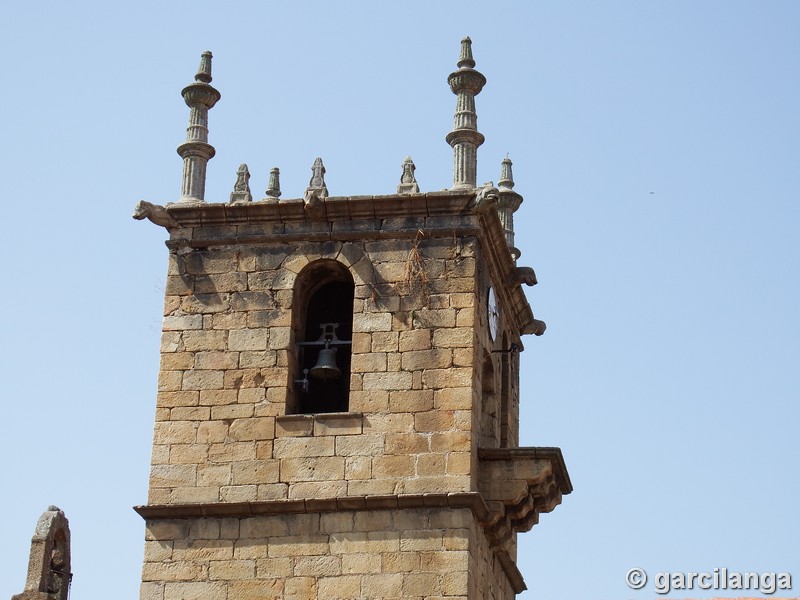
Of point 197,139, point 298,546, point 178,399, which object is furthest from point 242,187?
point 298,546

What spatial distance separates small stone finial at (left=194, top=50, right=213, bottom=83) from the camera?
22219 mm

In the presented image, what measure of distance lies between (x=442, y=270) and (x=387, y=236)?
71 cm

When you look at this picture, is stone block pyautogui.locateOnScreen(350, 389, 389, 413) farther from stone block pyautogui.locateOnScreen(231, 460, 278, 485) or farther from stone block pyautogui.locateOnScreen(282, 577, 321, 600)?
stone block pyautogui.locateOnScreen(282, 577, 321, 600)

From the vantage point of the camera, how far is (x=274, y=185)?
2231 cm

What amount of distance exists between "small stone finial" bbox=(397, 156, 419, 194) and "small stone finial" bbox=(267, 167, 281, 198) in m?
1.62

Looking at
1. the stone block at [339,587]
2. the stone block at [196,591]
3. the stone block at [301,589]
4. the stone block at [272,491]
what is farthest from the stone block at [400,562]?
the stone block at [196,591]

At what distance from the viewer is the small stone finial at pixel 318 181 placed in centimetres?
2105

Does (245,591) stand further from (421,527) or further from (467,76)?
(467,76)

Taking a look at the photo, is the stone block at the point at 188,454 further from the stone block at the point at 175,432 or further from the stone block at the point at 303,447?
the stone block at the point at 303,447

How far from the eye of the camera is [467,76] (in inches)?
850

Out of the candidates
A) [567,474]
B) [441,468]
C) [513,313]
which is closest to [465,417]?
[441,468]

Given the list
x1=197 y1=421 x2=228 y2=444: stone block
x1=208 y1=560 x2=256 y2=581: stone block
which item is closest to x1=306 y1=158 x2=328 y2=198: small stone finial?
x1=197 y1=421 x2=228 y2=444: stone block

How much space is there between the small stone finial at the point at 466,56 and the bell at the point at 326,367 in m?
3.53

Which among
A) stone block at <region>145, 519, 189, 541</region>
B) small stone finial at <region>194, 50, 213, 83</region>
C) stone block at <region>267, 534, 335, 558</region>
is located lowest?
→ stone block at <region>267, 534, 335, 558</region>
